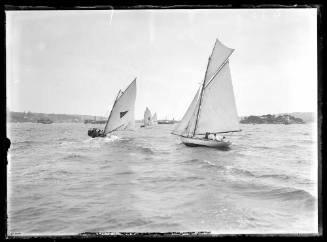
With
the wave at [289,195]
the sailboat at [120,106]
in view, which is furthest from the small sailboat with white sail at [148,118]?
the wave at [289,195]

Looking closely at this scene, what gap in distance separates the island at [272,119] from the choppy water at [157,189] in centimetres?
6

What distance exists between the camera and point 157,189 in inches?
99.0

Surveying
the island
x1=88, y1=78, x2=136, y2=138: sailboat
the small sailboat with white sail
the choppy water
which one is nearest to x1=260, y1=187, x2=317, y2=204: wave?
the choppy water

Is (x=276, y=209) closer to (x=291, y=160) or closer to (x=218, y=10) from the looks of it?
(x=291, y=160)

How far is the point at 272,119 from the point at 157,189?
127cm

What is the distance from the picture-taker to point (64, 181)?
8.34ft

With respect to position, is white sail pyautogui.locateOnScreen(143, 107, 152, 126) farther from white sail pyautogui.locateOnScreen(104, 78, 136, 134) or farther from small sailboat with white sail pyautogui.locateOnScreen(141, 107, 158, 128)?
white sail pyautogui.locateOnScreen(104, 78, 136, 134)

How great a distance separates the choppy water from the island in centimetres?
6

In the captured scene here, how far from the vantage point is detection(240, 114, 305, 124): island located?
99.7 inches

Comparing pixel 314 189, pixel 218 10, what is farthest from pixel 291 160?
pixel 218 10

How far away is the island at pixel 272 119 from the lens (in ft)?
8.31

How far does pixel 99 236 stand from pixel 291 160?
1715 mm

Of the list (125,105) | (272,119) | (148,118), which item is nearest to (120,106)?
(125,105)

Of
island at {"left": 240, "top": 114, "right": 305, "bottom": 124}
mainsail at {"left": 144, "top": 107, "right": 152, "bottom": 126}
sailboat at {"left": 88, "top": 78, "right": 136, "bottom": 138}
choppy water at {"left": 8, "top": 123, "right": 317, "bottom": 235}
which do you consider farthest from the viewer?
mainsail at {"left": 144, "top": 107, "right": 152, "bottom": 126}
